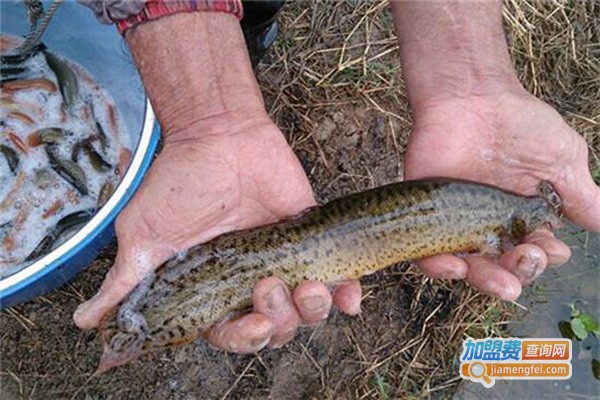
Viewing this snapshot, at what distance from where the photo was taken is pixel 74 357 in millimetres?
3260

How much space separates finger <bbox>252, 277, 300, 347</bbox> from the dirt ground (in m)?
1.11

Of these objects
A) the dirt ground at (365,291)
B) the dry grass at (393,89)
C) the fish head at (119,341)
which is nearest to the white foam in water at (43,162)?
the dirt ground at (365,291)

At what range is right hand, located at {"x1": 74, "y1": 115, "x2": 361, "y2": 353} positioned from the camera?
88.1 inches

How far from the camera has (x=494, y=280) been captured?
237 cm

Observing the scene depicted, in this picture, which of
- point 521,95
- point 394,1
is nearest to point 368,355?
point 521,95

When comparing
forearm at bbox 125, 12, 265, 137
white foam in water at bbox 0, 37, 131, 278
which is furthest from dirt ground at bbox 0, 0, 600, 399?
forearm at bbox 125, 12, 265, 137

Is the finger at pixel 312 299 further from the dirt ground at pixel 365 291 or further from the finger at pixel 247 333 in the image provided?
the dirt ground at pixel 365 291

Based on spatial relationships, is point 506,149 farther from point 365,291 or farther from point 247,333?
point 247,333

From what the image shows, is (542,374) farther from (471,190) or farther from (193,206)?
(193,206)

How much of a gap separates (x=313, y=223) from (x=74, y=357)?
4.93 feet

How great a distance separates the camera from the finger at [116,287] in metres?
2.27

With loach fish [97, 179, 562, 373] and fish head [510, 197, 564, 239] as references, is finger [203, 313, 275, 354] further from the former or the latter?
fish head [510, 197, 564, 239]

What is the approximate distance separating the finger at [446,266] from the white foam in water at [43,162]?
167 centimetres

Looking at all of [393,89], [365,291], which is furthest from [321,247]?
[393,89]
